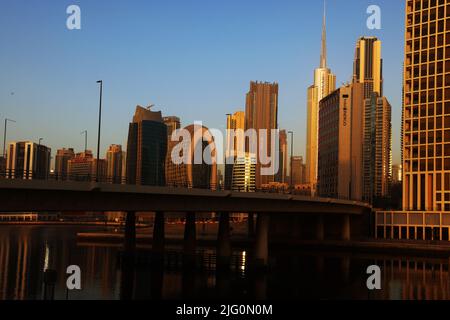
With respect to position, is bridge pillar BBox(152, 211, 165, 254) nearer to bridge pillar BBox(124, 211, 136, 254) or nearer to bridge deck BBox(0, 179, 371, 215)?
bridge pillar BBox(124, 211, 136, 254)

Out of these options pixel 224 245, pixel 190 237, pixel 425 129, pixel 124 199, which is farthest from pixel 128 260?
pixel 425 129

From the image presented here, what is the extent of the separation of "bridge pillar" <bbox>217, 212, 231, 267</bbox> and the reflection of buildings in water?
19.7 m

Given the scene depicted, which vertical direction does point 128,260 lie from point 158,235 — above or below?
below

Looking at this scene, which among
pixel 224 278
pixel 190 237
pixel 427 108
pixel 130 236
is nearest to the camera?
pixel 224 278

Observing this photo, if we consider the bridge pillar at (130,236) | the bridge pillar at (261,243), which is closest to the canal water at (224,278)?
the bridge pillar at (261,243)

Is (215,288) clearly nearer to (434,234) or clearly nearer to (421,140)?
(434,234)

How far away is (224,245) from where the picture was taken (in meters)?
76.9

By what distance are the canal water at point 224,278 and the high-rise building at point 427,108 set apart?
35892 millimetres

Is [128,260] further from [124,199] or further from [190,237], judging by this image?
[124,199]

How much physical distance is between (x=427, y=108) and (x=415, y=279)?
65778 mm

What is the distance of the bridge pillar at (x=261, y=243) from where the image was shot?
7388 centimetres

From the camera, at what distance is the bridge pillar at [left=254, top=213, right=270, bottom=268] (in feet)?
242
